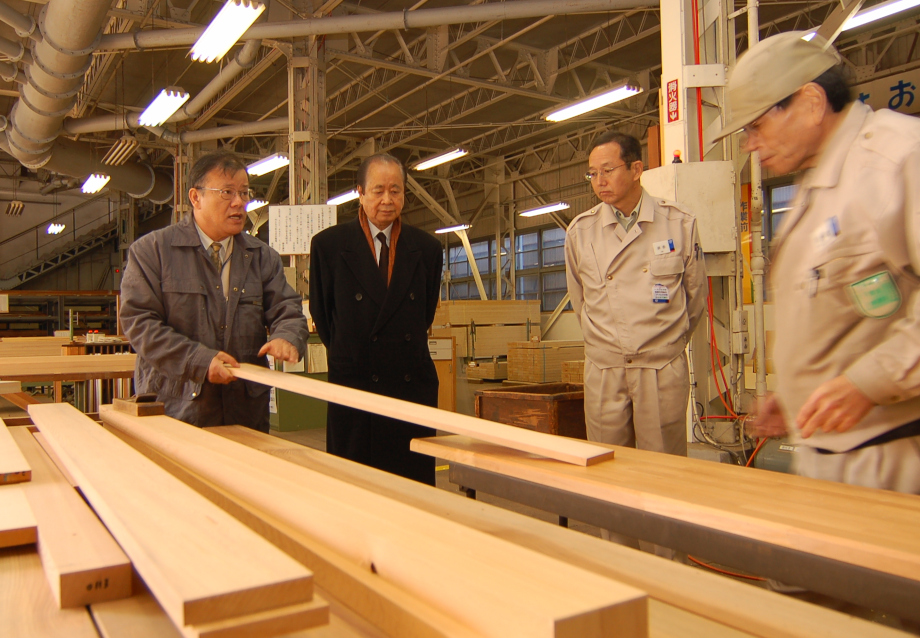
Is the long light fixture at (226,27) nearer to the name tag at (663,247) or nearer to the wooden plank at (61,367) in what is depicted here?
the wooden plank at (61,367)

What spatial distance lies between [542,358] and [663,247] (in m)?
6.81

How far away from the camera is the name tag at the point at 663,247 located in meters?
2.61

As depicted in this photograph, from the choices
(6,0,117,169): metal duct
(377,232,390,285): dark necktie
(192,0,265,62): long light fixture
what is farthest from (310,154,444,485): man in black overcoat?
(6,0,117,169): metal duct

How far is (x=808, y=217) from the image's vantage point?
152cm

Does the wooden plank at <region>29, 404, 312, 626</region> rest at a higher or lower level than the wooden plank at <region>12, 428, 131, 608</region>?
higher

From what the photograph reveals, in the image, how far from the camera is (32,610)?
860mm

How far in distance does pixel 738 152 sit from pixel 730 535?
3827mm

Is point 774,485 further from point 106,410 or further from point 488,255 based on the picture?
point 488,255

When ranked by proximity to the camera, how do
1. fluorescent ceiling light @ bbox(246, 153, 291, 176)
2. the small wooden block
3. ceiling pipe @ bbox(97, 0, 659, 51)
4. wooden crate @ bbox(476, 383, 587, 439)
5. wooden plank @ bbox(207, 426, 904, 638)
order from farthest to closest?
1. fluorescent ceiling light @ bbox(246, 153, 291, 176)
2. ceiling pipe @ bbox(97, 0, 659, 51)
3. wooden crate @ bbox(476, 383, 587, 439)
4. the small wooden block
5. wooden plank @ bbox(207, 426, 904, 638)

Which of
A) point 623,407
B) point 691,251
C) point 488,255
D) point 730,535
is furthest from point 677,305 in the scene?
point 488,255

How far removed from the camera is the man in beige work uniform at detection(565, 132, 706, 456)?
2.54 m

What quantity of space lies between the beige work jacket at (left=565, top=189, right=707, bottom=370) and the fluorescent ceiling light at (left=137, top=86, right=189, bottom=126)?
6.29 metres

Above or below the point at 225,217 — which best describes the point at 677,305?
below

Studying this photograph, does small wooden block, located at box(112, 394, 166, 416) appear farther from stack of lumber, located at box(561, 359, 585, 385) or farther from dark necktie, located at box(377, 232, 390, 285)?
stack of lumber, located at box(561, 359, 585, 385)
